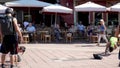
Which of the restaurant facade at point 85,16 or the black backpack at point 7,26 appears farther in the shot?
the restaurant facade at point 85,16

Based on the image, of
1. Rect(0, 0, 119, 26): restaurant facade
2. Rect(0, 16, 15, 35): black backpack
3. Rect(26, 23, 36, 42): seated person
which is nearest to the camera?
Rect(0, 16, 15, 35): black backpack

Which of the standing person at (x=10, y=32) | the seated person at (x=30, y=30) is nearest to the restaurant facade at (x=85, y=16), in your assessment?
the seated person at (x=30, y=30)

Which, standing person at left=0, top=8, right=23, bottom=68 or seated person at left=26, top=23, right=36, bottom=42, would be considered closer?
standing person at left=0, top=8, right=23, bottom=68

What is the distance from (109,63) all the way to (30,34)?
509 inches

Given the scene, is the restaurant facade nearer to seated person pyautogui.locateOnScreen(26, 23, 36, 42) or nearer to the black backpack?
seated person pyautogui.locateOnScreen(26, 23, 36, 42)

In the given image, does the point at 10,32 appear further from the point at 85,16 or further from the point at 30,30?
the point at 85,16

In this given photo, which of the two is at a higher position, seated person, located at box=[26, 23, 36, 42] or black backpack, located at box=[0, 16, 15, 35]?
black backpack, located at box=[0, 16, 15, 35]

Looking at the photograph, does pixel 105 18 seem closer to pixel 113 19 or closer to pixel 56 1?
pixel 113 19

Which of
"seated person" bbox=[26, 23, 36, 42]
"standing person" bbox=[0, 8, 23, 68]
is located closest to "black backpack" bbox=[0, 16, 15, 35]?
"standing person" bbox=[0, 8, 23, 68]

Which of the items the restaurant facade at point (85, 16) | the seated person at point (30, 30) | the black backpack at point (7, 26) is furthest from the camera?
the restaurant facade at point (85, 16)

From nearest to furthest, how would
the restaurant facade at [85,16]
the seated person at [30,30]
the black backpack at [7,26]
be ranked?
the black backpack at [7,26], the seated person at [30,30], the restaurant facade at [85,16]

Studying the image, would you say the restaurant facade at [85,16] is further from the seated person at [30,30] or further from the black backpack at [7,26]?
Answer: the black backpack at [7,26]

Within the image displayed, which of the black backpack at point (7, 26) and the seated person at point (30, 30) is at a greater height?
the black backpack at point (7, 26)

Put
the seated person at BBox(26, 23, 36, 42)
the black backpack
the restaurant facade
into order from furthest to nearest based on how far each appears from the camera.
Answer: the restaurant facade < the seated person at BBox(26, 23, 36, 42) < the black backpack
